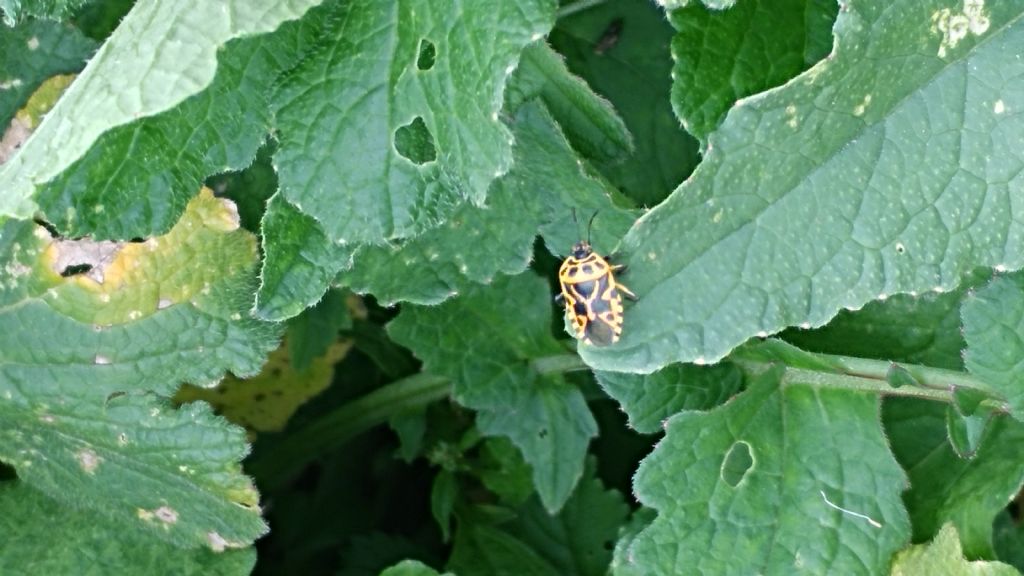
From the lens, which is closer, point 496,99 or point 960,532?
point 496,99

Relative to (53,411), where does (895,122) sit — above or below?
above

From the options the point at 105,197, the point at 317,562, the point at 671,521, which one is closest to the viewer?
the point at 105,197

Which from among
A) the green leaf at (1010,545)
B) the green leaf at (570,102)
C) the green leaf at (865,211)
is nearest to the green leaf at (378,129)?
the green leaf at (570,102)

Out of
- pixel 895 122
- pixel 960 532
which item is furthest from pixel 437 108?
pixel 960 532

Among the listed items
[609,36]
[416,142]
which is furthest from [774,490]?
[609,36]

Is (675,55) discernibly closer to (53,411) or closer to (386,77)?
(386,77)

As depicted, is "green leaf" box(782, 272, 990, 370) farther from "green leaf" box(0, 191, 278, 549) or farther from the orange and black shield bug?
"green leaf" box(0, 191, 278, 549)

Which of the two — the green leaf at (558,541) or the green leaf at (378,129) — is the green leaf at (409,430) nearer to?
the green leaf at (558,541)
